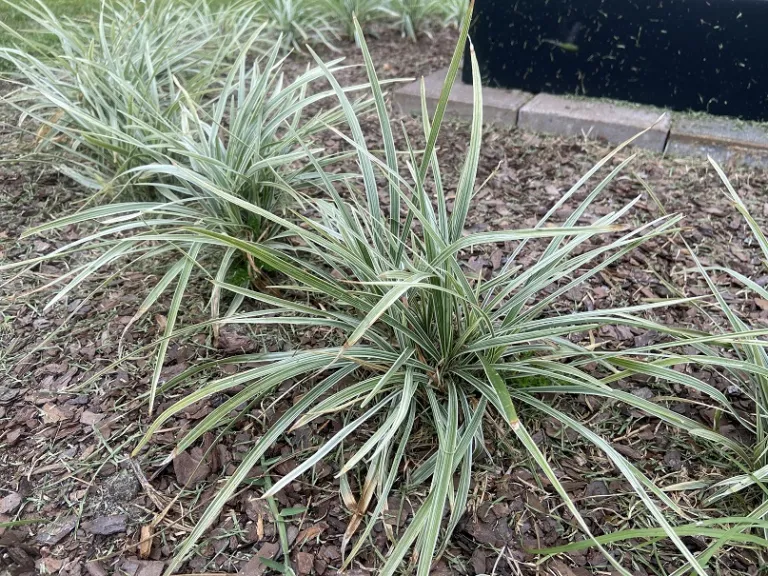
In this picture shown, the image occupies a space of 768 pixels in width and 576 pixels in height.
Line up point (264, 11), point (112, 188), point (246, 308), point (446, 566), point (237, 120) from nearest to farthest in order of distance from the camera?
point (446, 566), point (246, 308), point (237, 120), point (112, 188), point (264, 11)

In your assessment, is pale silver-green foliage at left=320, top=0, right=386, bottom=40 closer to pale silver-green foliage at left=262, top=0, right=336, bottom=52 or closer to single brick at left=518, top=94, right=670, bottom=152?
pale silver-green foliage at left=262, top=0, right=336, bottom=52

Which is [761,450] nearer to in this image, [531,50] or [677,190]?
[677,190]

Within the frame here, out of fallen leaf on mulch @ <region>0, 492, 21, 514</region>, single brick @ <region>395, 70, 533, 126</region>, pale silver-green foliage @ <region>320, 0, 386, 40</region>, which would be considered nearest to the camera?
fallen leaf on mulch @ <region>0, 492, 21, 514</region>

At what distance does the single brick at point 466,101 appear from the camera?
2.71m

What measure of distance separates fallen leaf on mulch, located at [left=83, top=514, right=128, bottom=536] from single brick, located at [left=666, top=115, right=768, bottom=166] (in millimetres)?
2380

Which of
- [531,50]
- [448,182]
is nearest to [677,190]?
[448,182]

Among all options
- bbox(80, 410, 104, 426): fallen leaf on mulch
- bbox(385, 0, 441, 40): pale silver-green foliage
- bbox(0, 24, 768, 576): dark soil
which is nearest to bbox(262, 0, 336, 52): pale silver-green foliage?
bbox(385, 0, 441, 40): pale silver-green foliage

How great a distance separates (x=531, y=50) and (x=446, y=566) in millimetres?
2407

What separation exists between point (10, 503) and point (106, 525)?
24 cm

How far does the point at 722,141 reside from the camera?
2.40 meters

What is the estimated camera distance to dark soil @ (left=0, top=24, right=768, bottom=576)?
45.8 inches

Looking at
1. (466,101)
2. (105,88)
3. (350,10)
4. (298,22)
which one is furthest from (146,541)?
(350,10)

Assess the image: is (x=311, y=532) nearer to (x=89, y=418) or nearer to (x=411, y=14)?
(x=89, y=418)

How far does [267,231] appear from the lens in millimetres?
1791
